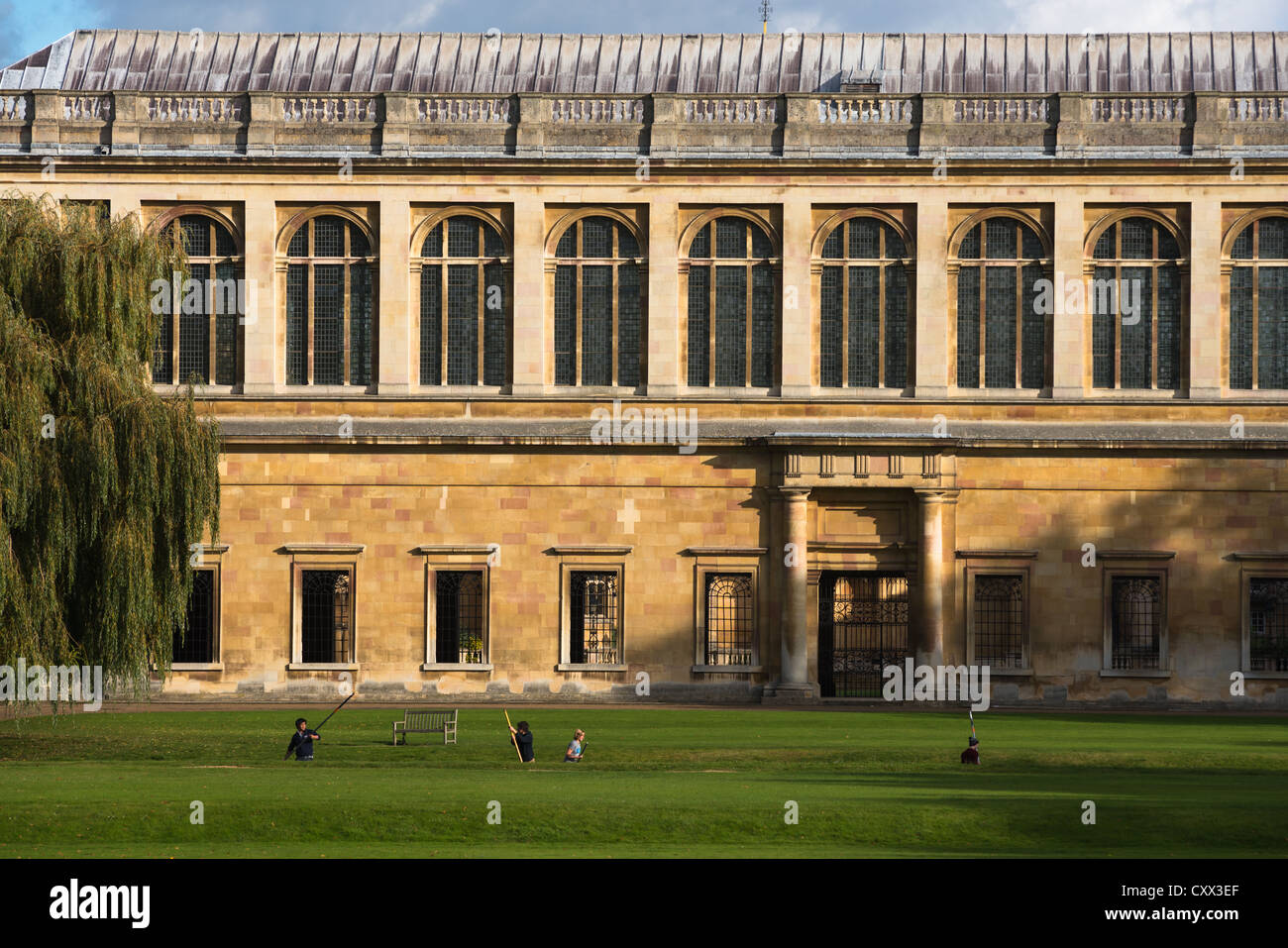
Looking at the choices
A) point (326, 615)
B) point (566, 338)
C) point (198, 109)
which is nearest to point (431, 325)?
point (566, 338)

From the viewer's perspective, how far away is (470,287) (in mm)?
52062

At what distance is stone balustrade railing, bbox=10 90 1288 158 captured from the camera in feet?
169

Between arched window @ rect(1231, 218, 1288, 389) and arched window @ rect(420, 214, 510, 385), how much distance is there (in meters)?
20.7

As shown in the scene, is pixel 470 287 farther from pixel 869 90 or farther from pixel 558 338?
pixel 869 90

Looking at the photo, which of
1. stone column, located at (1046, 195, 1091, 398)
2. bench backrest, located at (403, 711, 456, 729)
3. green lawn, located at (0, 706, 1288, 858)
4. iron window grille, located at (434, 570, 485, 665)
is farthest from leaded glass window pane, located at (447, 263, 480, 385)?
stone column, located at (1046, 195, 1091, 398)

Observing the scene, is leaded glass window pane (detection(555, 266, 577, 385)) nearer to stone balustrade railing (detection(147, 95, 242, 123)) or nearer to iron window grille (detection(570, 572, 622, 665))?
iron window grille (detection(570, 572, 622, 665))

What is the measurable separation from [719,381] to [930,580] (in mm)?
8264

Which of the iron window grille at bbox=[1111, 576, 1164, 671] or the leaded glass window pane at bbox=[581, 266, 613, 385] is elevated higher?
the leaded glass window pane at bbox=[581, 266, 613, 385]

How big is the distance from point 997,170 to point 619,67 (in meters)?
12.3

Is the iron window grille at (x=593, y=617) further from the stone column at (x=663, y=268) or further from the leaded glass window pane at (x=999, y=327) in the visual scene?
the leaded glass window pane at (x=999, y=327)

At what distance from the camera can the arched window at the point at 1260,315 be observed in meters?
51.2

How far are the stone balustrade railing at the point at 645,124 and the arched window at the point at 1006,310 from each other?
261cm

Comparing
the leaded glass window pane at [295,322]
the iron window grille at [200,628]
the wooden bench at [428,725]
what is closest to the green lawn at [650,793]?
the wooden bench at [428,725]
